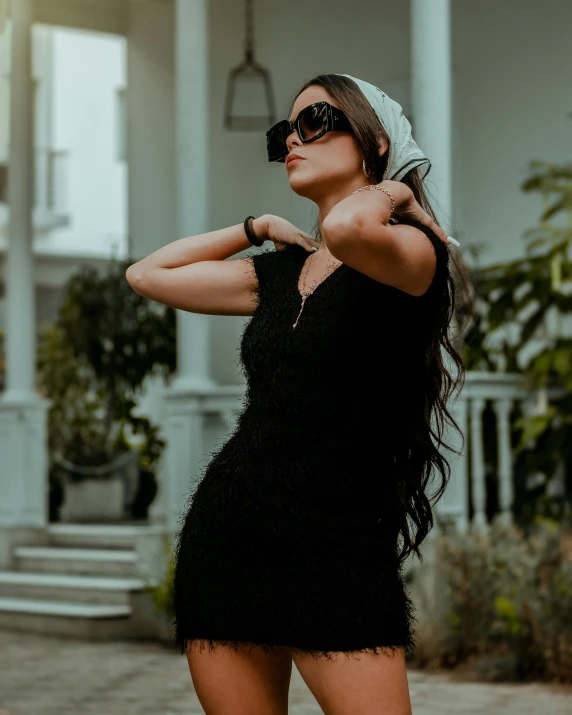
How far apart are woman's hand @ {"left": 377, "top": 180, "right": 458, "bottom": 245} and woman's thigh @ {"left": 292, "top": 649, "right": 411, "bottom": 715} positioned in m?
0.70

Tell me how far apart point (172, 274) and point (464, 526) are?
4555 mm

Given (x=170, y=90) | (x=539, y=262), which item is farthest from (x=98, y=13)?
(x=539, y=262)

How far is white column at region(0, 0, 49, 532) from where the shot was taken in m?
9.26

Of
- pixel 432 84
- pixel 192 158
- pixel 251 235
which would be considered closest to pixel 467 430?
pixel 432 84

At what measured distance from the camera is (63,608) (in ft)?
26.1

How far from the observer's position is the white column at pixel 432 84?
652cm

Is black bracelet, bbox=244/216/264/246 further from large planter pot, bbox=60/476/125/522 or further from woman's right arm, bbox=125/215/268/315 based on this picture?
large planter pot, bbox=60/476/125/522

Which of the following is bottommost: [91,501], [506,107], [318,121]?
[91,501]

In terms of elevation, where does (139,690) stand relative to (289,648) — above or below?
below

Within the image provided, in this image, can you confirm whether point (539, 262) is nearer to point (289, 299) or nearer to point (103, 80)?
point (289, 299)

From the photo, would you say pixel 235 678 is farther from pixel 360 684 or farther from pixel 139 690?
pixel 139 690


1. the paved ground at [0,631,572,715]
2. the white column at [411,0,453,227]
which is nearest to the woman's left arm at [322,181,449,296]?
the paved ground at [0,631,572,715]

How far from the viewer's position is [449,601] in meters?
6.27

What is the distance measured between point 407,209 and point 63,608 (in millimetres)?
6266
